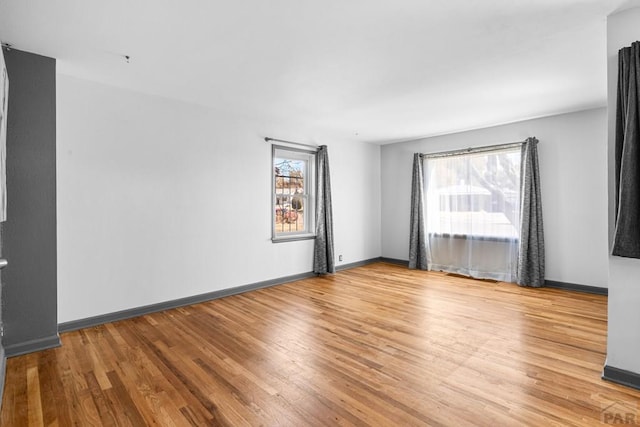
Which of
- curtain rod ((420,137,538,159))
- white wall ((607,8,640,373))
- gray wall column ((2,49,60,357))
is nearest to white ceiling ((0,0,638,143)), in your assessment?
white wall ((607,8,640,373))

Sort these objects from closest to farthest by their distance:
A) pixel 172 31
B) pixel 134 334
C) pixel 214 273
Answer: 1. pixel 172 31
2. pixel 134 334
3. pixel 214 273

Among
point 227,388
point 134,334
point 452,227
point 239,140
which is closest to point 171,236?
point 134,334

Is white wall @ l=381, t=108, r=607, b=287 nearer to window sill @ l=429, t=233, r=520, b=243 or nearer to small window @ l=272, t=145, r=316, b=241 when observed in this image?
window sill @ l=429, t=233, r=520, b=243

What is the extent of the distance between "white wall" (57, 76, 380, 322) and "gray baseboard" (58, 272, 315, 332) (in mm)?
55

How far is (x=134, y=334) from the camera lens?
3.02 m

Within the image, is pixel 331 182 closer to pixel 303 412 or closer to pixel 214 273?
pixel 214 273

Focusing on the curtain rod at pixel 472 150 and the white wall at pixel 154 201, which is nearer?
the white wall at pixel 154 201

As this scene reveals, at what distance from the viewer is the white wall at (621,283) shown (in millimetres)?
2070

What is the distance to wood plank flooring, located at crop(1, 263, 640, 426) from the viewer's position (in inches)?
73.1

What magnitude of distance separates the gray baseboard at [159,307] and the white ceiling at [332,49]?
243 centimetres

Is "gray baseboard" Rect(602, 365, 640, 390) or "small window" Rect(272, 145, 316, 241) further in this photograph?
"small window" Rect(272, 145, 316, 241)

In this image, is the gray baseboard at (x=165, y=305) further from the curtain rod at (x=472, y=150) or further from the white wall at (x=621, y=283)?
the white wall at (x=621, y=283)

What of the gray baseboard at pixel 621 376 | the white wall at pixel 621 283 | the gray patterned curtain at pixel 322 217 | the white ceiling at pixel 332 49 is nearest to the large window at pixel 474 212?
the white ceiling at pixel 332 49

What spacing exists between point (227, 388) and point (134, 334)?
1462 millimetres
